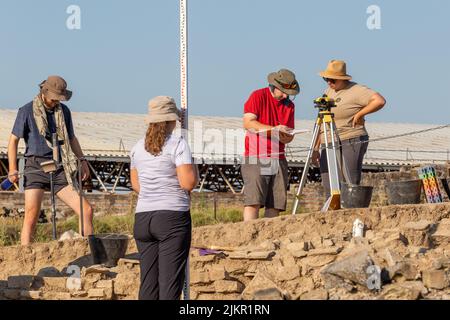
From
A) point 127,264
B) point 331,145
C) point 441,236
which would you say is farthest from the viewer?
point 331,145

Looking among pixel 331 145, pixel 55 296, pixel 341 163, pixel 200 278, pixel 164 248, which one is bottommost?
pixel 55 296

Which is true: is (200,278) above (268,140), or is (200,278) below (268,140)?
below

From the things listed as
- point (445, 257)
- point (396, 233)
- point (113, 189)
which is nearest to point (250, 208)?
point (396, 233)

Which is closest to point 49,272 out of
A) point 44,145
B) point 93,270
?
point 93,270

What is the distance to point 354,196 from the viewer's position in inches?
446

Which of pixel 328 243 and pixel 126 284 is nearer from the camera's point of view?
→ pixel 126 284

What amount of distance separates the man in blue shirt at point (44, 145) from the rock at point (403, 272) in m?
3.17

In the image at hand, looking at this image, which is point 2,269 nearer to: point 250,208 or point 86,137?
point 250,208

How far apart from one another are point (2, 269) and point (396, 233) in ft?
12.3

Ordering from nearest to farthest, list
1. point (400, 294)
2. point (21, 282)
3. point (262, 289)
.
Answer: point (400, 294) < point (262, 289) < point (21, 282)

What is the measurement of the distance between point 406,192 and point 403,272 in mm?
4447

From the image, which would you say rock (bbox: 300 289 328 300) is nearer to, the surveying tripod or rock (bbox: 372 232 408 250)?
rock (bbox: 372 232 408 250)

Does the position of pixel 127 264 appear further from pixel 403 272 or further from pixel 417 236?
pixel 403 272

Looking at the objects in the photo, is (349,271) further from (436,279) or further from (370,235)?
(370,235)
